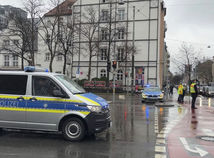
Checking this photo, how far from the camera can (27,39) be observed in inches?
1284

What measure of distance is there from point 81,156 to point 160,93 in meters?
17.8

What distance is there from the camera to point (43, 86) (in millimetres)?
7629

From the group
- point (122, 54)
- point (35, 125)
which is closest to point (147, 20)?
point (122, 54)

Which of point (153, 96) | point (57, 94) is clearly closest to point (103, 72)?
point (153, 96)

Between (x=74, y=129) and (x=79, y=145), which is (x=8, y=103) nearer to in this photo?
(x=74, y=129)

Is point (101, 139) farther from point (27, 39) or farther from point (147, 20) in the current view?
point (147, 20)

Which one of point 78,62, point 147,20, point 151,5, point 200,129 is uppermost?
point 151,5

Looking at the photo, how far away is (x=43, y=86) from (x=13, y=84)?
101 cm

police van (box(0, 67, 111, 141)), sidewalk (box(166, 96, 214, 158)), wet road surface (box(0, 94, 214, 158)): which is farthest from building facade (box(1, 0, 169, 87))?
police van (box(0, 67, 111, 141))

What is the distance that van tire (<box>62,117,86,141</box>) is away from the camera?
287 inches

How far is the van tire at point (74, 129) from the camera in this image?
287 inches

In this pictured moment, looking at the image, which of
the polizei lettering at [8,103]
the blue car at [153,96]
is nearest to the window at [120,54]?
the blue car at [153,96]

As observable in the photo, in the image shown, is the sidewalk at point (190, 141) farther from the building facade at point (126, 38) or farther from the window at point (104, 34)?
the window at point (104, 34)

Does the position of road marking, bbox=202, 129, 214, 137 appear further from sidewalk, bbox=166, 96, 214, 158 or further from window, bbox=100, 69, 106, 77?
window, bbox=100, 69, 106, 77
